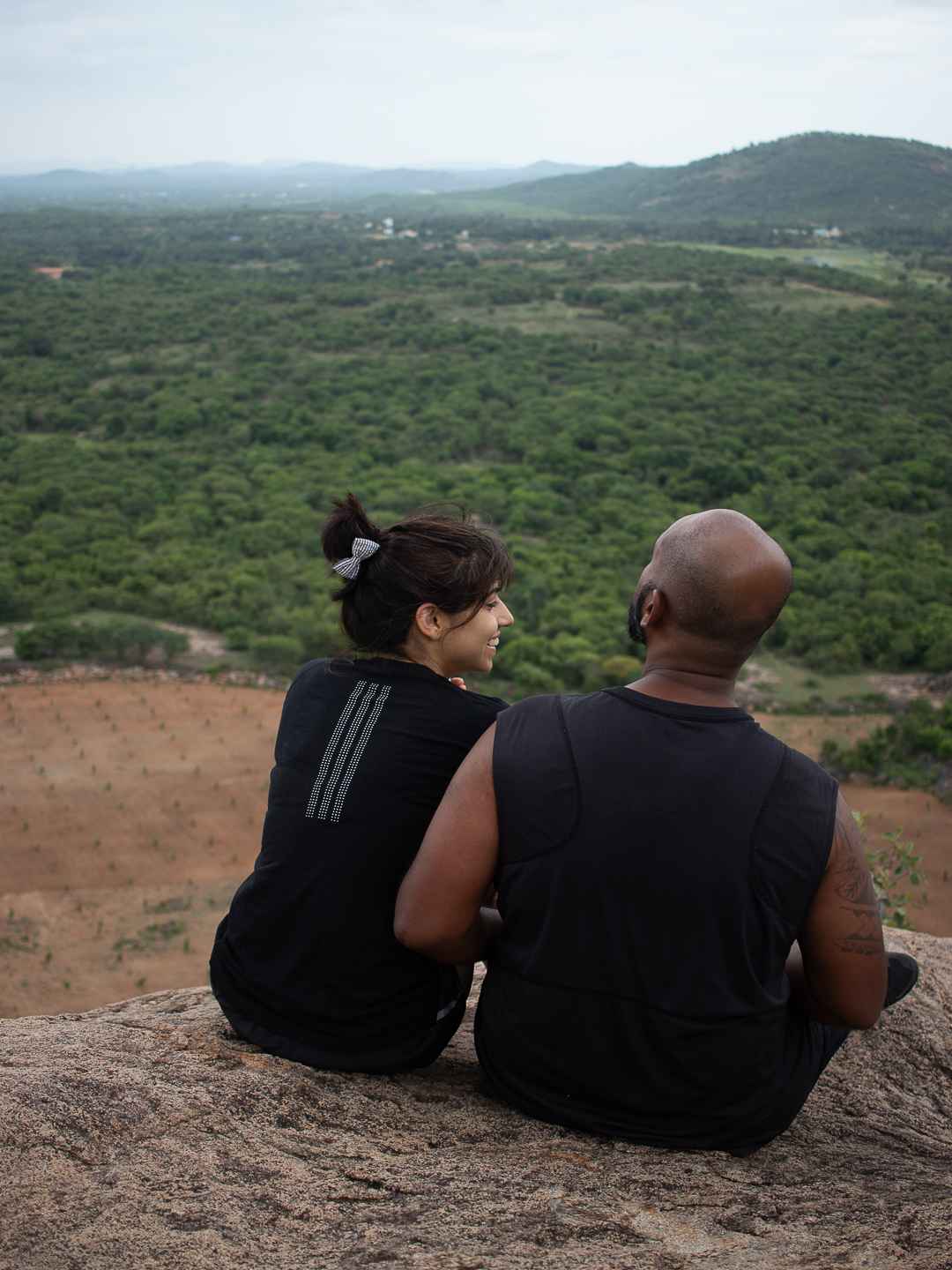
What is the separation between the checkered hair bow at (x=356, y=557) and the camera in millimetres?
2143

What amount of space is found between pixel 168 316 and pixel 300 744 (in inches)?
1730

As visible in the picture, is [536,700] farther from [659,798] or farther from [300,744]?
[300,744]

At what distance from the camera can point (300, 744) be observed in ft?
6.86

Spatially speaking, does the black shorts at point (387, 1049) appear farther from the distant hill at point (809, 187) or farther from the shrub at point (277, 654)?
the distant hill at point (809, 187)

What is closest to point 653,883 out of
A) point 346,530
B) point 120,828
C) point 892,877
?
point 346,530

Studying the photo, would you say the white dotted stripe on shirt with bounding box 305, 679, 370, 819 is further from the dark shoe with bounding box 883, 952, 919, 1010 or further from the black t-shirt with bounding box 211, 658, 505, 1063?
the dark shoe with bounding box 883, 952, 919, 1010

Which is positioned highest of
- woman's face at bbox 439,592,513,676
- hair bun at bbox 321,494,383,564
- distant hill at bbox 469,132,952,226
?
distant hill at bbox 469,132,952,226

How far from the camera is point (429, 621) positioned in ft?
6.99

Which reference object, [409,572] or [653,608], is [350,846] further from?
[653,608]

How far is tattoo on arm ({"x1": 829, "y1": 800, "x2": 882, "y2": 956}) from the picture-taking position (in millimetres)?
1788

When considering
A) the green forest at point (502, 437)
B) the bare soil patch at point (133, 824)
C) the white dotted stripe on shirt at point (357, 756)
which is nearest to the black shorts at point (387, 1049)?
the white dotted stripe on shirt at point (357, 756)

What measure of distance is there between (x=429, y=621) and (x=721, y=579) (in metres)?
0.60

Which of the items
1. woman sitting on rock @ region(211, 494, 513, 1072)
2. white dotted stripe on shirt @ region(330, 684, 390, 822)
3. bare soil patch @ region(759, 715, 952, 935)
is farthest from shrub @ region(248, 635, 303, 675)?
white dotted stripe on shirt @ region(330, 684, 390, 822)

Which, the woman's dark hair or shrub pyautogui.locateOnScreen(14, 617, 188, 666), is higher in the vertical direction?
the woman's dark hair
